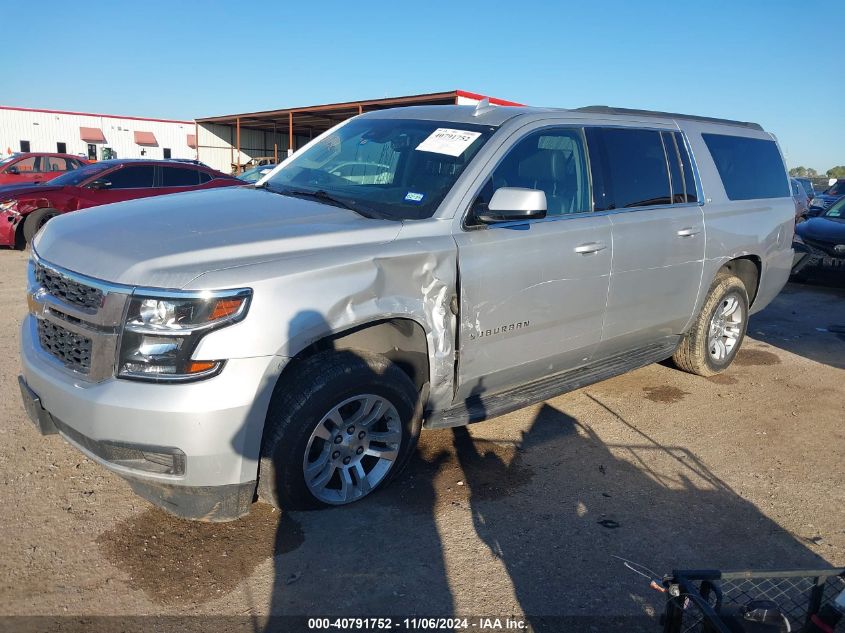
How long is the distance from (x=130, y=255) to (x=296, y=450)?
3.65 ft

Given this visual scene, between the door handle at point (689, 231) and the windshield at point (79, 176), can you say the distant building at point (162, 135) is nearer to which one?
the windshield at point (79, 176)

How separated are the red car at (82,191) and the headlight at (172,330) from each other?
29.4ft

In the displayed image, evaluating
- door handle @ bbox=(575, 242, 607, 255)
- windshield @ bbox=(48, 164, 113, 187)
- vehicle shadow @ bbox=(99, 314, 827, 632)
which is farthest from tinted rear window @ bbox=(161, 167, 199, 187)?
door handle @ bbox=(575, 242, 607, 255)

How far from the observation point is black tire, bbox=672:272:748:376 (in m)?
5.46

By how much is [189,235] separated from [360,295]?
819 millimetres

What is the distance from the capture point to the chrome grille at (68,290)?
2829 millimetres

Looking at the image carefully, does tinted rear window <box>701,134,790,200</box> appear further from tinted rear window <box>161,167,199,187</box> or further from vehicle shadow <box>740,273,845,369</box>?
tinted rear window <box>161,167,199,187</box>

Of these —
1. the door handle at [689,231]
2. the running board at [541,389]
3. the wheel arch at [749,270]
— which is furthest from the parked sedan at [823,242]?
the running board at [541,389]

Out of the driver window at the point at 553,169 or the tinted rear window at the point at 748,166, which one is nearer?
the driver window at the point at 553,169

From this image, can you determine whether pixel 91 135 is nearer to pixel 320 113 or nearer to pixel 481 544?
pixel 320 113

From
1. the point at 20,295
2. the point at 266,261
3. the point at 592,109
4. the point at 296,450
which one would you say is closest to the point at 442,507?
the point at 296,450

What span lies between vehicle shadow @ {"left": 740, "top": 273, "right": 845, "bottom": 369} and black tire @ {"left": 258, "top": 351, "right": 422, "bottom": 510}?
5.22m

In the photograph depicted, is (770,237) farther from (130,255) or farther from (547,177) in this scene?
(130,255)

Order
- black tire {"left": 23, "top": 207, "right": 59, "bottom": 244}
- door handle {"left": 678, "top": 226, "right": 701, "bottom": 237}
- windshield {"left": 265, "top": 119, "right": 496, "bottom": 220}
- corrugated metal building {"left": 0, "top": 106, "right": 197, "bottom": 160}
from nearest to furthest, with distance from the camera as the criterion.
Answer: windshield {"left": 265, "top": 119, "right": 496, "bottom": 220}
door handle {"left": 678, "top": 226, "right": 701, "bottom": 237}
black tire {"left": 23, "top": 207, "right": 59, "bottom": 244}
corrugated metal building {"left": 0, "top": 106, "right": 197, "bottom": 160}
